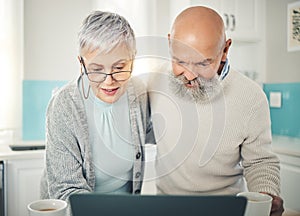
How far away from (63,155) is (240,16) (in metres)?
2.14

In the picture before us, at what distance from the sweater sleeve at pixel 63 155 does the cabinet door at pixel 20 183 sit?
127 cm

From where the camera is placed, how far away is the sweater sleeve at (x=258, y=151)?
0.90 meters

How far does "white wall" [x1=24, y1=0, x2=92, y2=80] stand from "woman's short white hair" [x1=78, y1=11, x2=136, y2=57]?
1784 mm

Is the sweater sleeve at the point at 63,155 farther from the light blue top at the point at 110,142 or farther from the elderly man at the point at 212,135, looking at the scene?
the elderly man at the point at 212,135

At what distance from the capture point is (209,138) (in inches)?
39.6

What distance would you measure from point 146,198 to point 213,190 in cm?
54

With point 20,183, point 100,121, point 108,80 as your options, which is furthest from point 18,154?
point 108,80

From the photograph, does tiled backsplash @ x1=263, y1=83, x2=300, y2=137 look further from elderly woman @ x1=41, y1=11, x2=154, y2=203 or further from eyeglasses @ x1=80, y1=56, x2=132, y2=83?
eyeglasses @ x1=80, y1=56, x2=132, y2=83

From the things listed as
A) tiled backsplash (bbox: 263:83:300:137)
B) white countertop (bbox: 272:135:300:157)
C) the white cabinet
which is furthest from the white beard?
tiled backsplash (bbox: 263:83:300:137)

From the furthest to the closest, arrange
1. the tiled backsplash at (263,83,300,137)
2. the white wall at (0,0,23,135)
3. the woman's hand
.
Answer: the tiled backsplash at (263,83,300,137)
the white wall at (0,0,23,135)
the woman's hand

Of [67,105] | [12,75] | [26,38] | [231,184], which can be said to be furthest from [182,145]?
[26,38]

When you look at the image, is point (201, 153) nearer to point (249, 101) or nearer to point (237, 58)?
point (249, 101)

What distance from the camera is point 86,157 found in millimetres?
867

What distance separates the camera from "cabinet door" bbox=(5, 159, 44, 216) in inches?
80.0
